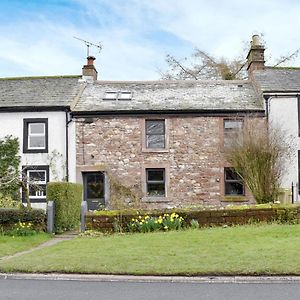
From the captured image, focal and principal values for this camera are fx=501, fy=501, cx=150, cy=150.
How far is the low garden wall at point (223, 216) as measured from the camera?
16.8 meters

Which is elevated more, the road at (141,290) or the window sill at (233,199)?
the window sill at (233,199)

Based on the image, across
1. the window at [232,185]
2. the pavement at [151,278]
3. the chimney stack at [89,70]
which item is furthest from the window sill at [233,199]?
the pavement at [151,278]

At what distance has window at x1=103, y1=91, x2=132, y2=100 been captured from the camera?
26.8 metres

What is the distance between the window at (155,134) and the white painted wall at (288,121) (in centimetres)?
549

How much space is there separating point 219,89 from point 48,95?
942 cm

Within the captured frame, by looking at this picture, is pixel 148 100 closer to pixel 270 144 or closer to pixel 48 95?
pixel 48 95

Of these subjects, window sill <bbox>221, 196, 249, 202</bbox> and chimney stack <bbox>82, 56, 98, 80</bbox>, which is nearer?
window sill <bbox>221, 196, 249, 202</bbox>

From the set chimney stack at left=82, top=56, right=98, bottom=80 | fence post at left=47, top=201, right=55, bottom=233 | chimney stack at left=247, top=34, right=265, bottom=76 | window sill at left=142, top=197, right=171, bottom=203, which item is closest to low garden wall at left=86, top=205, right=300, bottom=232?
fence post at left=47, top=201, right=55, bottom=233

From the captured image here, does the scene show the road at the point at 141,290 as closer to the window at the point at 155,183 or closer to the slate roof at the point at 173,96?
the window at the point at 155,183

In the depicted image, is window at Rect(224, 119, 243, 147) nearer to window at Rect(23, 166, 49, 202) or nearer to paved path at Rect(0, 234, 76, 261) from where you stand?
window at Rect(23, 166, 49, 202)

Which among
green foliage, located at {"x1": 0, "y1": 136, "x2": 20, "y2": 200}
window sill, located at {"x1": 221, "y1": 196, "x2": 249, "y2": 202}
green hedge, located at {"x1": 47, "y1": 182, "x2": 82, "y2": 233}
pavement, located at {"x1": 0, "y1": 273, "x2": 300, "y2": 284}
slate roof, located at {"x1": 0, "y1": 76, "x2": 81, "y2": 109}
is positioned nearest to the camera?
pavement, located at {"x1": 0, "y1": 273, "x2": 300, "y2": 284}

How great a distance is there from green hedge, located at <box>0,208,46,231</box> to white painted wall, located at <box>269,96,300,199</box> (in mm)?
12946

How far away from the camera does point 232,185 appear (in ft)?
83.2

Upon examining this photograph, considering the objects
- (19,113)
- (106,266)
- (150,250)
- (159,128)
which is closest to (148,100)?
(159,128)
